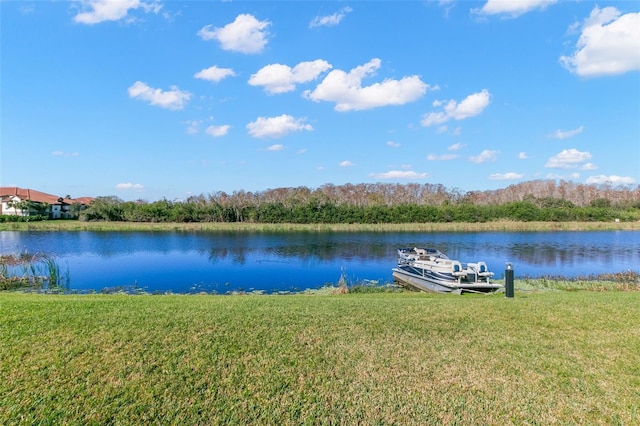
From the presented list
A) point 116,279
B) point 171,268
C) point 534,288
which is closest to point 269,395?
point 534,288

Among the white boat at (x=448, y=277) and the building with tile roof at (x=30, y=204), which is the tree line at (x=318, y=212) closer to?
the building with tile roof at (x=30, y=204)

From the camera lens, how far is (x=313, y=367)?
5.04 m

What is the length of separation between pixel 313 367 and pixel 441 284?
12.4 metres

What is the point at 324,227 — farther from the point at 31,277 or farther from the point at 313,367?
the point at 313,367

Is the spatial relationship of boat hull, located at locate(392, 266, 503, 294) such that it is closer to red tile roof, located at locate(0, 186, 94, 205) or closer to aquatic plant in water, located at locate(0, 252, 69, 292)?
aquatic plant in water, located at locate(0, 252, 69, 292)

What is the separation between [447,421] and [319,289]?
1326 cm

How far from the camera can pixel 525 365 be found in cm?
522

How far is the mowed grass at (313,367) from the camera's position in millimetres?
4172

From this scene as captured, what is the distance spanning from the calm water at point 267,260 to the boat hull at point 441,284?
6.99ft

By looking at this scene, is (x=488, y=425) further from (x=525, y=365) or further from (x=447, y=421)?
(x=525, y=365)

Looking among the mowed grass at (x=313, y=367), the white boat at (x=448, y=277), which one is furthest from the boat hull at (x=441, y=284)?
the mowed grass at (x=313, y=367)

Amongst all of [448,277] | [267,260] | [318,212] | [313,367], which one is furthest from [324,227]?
[313,367]

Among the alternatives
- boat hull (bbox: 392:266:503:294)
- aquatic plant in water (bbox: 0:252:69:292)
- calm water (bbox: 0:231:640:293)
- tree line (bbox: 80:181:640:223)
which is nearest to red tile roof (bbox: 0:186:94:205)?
tree line (bbox: 80:181:640:223)

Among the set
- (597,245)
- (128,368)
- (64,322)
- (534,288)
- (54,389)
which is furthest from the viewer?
(597,245)
